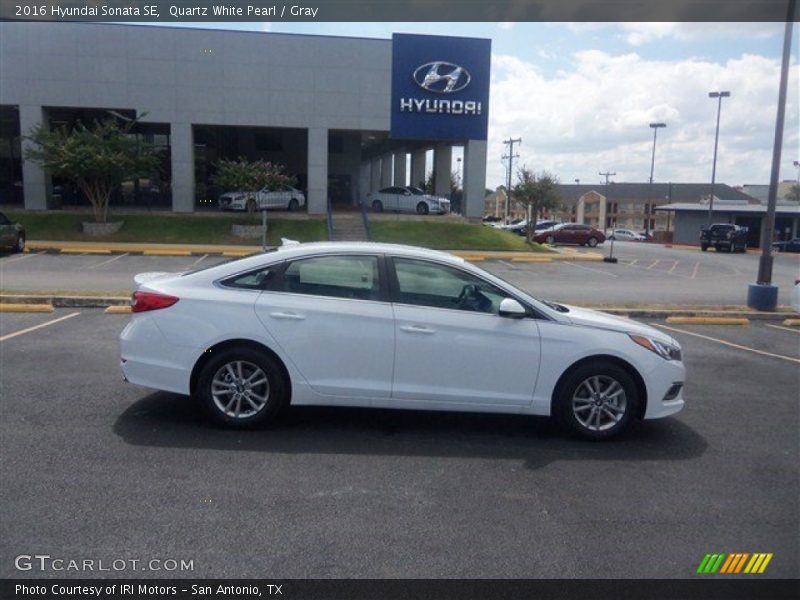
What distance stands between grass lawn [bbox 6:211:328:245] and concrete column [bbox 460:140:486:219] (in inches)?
281

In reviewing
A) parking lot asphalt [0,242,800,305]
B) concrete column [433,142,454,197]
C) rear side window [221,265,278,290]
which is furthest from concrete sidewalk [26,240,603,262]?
rear side window [221,265,278,290]

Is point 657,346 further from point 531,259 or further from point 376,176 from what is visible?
point 376,176

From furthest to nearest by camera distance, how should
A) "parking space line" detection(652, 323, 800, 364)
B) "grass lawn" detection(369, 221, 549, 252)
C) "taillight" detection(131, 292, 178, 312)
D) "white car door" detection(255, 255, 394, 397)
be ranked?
1. "grass lawn" detection(369, 221, 549, 252)
2. "parking space line" detection(652, 323, 800, 364)
3. "taillight" detection(131, 292, 178, 312)
4. "white car door" detection(255, 255, 394, 397)

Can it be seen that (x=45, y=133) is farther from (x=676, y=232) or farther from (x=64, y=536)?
(x=676, y=232)

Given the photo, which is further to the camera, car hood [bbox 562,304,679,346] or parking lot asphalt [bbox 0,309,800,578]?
car hood [bbox 562,304,679,346]

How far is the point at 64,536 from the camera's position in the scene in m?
3.89

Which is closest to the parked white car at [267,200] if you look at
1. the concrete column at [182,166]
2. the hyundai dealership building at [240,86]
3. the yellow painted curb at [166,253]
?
the hyundai dealership building at [240,86]

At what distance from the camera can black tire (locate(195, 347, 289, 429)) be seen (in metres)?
5.61

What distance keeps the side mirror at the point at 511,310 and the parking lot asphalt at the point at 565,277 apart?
8841 mm

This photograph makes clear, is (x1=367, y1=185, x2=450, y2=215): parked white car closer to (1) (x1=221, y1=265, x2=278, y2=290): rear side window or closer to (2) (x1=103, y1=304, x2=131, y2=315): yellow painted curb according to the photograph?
(2) (x1=103, y1=304, x2=131, y2=315): yellow painted curb

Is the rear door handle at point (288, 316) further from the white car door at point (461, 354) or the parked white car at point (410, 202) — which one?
the parked white car at point (410, 202)

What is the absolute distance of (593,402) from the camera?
5797 millimetres

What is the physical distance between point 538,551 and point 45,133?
29573 mm

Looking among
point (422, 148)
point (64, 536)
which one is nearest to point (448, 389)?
point (64, 536)
